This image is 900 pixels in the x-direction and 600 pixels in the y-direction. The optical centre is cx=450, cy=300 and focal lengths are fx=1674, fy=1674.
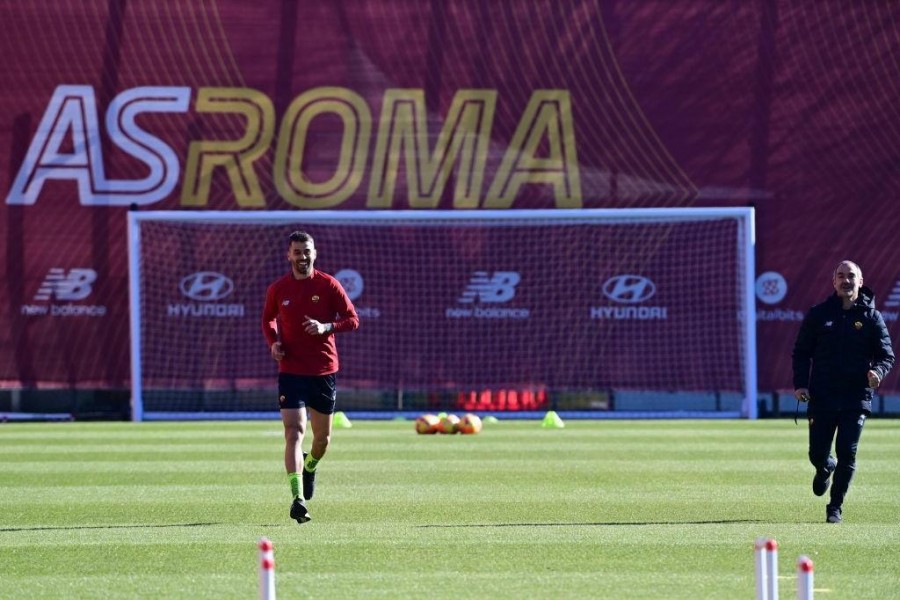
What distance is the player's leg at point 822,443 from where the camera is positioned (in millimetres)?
13703

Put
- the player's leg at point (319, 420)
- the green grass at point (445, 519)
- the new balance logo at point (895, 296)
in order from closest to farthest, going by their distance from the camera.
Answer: the green grass at point (445, 519), the player's leg at point (319, 420), the new balance logo at point (895, 296)

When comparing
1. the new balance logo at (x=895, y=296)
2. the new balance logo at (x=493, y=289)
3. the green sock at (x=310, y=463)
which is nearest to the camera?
the green sock at (x=310, y=463)

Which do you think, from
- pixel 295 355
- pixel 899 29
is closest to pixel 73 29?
pixel 899 29

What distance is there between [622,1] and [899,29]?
509 cm

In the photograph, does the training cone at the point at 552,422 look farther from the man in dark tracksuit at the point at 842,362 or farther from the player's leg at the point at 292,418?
the player's leg at the point at 292,418

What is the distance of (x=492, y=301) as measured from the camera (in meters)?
29.8

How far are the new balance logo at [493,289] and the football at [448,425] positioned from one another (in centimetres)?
484

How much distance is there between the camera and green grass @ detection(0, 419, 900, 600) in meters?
10.1

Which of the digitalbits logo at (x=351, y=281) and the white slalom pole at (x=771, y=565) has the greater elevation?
the digitalbits logo at (x=351, y=281)

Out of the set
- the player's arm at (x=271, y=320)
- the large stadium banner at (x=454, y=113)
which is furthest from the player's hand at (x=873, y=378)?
the large stadium banner at (x=454, y=113)

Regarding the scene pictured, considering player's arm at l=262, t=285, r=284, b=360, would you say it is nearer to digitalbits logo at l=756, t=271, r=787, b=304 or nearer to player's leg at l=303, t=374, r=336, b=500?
player's leg at l=303, t=374, r=336, b=500

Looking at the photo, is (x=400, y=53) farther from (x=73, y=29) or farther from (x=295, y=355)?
(x=295, y=355)

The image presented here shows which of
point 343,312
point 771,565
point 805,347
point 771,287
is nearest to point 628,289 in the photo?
point 771,287

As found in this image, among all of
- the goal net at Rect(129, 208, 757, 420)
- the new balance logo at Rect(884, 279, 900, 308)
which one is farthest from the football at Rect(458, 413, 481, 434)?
the new balance logo at Rect(884, 279, 900, 308)
